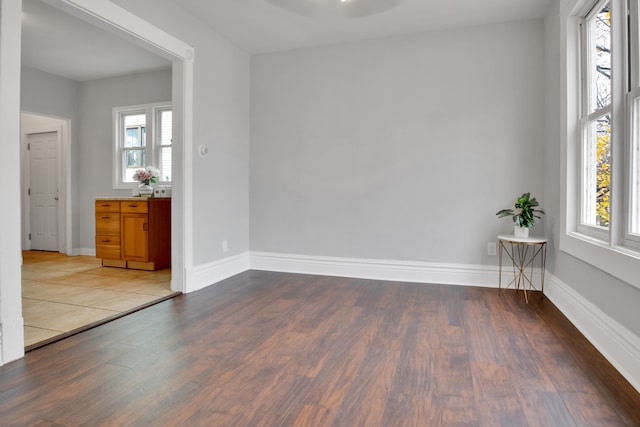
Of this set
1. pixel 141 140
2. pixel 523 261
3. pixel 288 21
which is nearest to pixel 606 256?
pixel 523 261

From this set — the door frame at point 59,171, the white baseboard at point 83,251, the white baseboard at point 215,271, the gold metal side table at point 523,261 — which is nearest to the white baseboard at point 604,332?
the gold metal side table at point 523,261

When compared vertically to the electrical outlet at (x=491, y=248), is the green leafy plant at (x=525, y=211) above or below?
above

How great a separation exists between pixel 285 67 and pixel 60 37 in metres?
2.44

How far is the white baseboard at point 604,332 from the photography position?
1.81 metres

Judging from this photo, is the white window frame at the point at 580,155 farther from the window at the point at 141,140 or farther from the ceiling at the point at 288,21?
the window at the point at 141,140

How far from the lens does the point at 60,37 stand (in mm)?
4043

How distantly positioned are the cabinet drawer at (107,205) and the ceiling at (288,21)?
1794mm

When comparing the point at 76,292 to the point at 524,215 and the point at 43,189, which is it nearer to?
the point at 43,189

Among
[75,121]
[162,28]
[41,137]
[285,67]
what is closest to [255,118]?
[285,67]

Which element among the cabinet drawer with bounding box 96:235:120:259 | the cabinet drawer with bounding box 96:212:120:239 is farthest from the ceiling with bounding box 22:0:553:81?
the cabinet drawer with bounding box 96:235:120:259

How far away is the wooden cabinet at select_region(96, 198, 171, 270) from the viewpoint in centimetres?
441

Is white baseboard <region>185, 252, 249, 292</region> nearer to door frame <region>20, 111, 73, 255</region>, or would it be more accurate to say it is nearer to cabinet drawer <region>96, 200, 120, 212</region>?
cabinet drawer <region>96, 200, 120, 212</region>

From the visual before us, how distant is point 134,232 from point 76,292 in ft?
3.76

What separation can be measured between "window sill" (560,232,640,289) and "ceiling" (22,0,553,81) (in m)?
2.12
